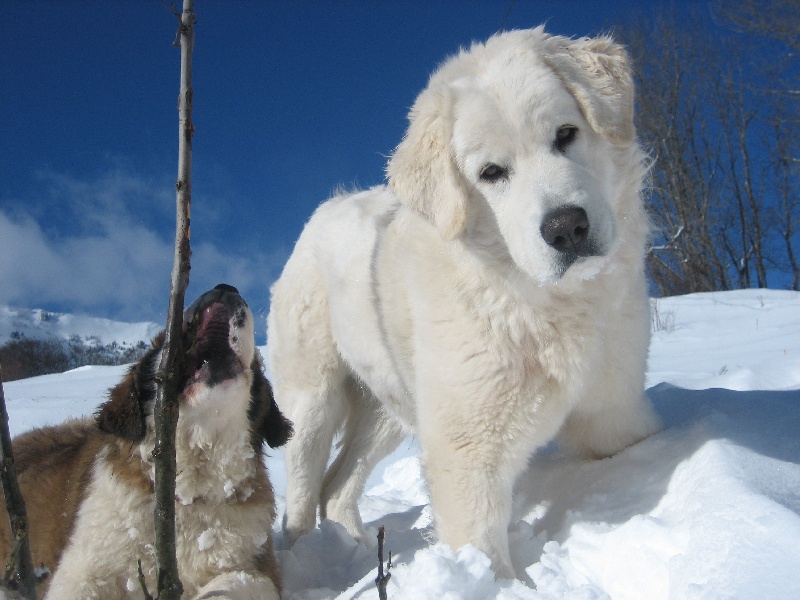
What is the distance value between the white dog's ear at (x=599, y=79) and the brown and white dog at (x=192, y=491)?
1667 millimetres

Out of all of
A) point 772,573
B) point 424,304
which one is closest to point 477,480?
point 424,304

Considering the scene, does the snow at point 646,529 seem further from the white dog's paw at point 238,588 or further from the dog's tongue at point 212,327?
the dog's tongue at point 212,327

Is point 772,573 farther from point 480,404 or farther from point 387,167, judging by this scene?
point 387,167

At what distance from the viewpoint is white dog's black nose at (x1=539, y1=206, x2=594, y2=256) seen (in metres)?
2.26

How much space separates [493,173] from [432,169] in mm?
260

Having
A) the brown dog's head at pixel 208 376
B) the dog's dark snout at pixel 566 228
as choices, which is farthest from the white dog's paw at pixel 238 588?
the dog's dark snout at pixel 566 228

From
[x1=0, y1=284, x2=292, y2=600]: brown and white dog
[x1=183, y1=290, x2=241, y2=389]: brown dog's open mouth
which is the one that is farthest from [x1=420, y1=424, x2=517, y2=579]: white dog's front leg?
[x1=183, y1=290, x2=241, y2=389]: brown dog's open mouth

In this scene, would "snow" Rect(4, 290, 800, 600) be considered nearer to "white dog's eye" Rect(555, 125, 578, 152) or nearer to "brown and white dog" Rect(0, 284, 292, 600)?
"brown and white dog" Rect(0, 284, 292, 600)

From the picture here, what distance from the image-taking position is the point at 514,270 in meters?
2.63

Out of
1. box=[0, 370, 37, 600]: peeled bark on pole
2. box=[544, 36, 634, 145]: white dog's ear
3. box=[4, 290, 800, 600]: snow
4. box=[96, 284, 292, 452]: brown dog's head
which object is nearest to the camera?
box=[4, 290, 800, 600]: snow

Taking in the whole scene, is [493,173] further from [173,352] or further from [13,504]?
[13,504]

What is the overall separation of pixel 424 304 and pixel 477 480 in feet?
2.55

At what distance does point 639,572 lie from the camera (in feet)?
6.72

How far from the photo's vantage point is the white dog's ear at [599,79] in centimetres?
264
